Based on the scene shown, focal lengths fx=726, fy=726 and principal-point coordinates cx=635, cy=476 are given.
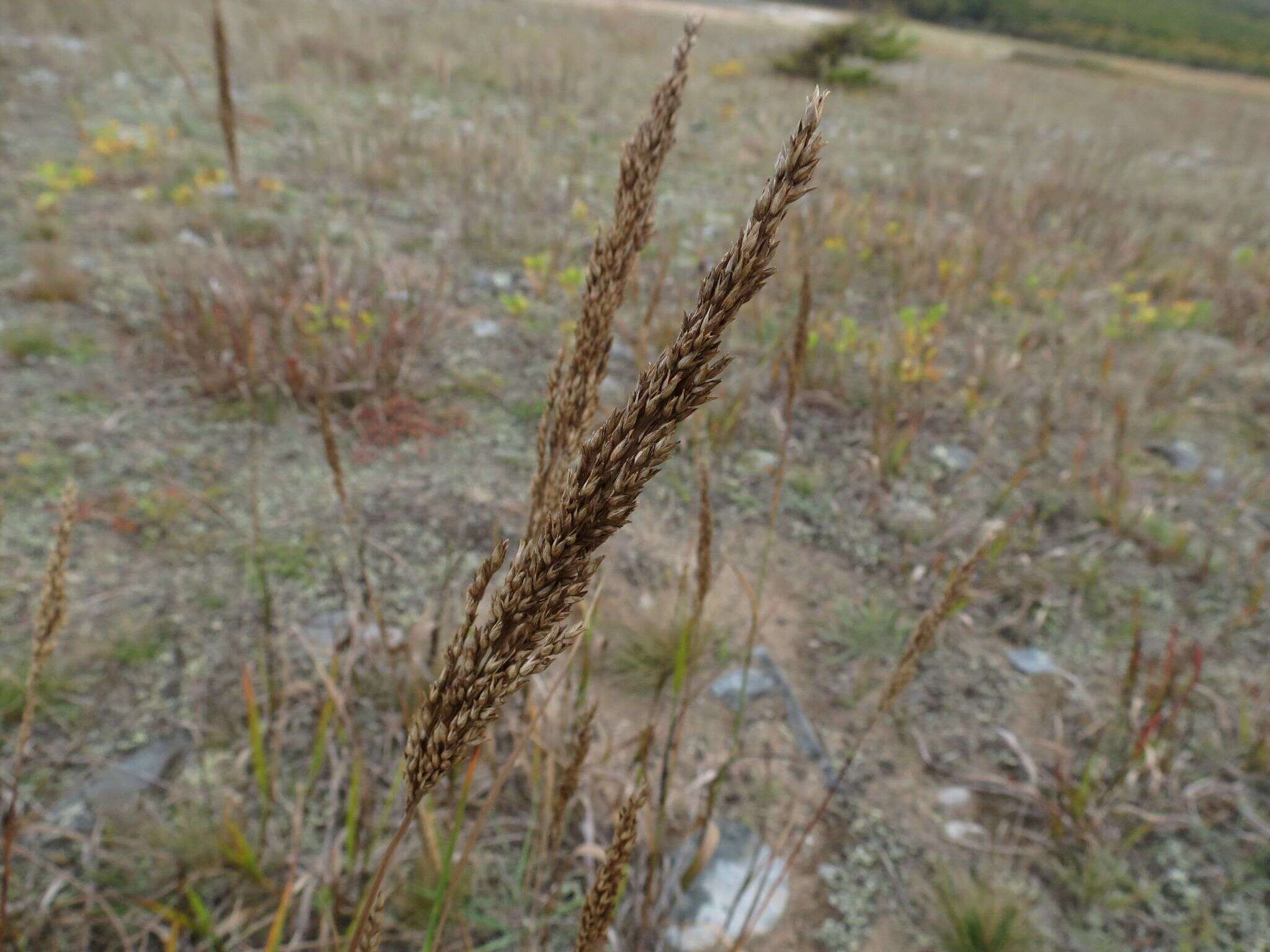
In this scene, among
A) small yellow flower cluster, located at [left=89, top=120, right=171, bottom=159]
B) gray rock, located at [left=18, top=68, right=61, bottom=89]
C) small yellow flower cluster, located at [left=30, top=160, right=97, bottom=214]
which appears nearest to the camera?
small yellow flower cluster, located at [left=30, top=160, right=97, bottom=214]

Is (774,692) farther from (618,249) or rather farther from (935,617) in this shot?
(618,249)

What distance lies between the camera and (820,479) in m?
3.94

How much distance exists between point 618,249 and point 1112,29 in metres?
64.4

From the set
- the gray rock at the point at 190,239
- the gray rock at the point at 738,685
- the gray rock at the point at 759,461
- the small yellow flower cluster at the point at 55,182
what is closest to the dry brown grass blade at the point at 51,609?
the gray rock at the point at 738,685

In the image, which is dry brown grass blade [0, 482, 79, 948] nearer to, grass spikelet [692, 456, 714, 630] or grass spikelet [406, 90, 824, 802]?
grass spikelet [406, 90, 824, 802]

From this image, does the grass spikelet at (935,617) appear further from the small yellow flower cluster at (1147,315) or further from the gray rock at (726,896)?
the small yellow flower cluster at (1147,315)

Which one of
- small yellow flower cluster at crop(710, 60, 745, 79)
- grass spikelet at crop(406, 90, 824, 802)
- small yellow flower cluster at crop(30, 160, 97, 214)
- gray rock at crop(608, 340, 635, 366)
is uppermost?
small yellow flower cluster at crop(710, 60, 745, 79)

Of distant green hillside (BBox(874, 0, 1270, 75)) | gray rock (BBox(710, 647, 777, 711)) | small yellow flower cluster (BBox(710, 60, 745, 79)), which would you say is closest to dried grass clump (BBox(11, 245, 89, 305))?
gray rock (BBox(710, 647, 777, 711))

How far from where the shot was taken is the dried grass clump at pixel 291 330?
3773 millimetres

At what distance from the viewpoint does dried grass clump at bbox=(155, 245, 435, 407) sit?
12.4 ft

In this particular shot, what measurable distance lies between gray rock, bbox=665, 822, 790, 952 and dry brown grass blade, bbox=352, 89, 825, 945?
165 centimetres

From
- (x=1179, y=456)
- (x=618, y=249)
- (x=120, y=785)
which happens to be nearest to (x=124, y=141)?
(x=120, y=785)

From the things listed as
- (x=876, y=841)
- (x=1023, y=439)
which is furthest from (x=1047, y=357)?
(x=876, y=841)

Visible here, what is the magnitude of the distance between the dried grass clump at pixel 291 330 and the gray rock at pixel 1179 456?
448 cm
